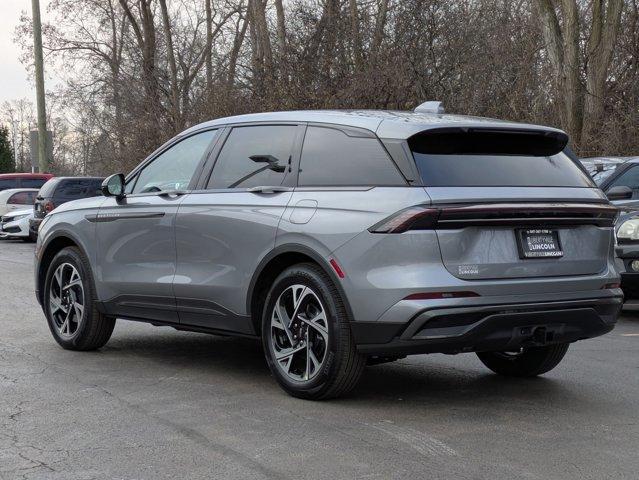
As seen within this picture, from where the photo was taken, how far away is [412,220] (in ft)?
18.8

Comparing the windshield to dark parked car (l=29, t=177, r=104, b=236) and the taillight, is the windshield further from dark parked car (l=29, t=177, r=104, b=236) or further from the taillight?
dark parked car (l=29, t=177, r=104, b=236)

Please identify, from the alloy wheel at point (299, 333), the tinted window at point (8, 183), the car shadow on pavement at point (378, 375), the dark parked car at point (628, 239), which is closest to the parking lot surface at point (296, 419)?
the car shadow on pavement at point (378, 375)

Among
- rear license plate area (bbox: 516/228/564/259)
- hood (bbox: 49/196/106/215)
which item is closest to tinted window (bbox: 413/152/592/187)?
rear license plate area (bbox: 516/228/564/259)

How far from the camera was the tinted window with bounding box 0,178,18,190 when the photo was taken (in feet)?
111

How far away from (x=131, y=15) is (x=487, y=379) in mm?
34938

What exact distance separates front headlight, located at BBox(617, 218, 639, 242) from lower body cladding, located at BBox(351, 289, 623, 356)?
4895 mm

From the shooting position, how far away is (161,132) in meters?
31.7

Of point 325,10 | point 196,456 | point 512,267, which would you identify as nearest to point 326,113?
point 512,267

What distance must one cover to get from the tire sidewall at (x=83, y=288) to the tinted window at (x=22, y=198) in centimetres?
2371

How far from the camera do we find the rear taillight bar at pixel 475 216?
18.8 ft

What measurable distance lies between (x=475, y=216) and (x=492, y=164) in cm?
51

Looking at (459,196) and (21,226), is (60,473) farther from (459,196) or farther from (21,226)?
(21,226)

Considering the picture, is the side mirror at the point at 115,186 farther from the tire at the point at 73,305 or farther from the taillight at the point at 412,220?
the taillight at the point at 412,220

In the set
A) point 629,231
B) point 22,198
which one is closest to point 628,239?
point 629,231
